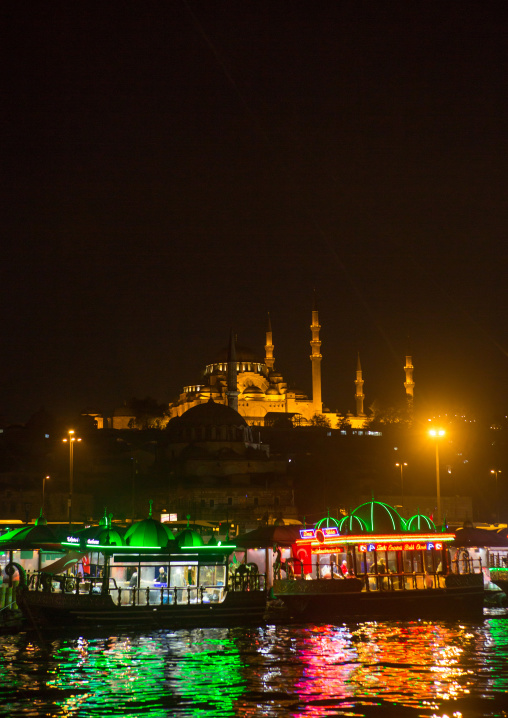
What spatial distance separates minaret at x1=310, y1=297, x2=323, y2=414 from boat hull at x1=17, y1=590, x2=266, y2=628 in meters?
82.1

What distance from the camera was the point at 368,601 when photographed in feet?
98.0

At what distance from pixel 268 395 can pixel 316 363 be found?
893 centimetres

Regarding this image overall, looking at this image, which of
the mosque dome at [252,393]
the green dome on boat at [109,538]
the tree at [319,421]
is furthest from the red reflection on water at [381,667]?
the mosque dome at [252,393]

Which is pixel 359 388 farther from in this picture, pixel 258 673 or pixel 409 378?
pixel 258 673

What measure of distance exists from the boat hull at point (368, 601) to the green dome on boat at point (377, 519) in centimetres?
227

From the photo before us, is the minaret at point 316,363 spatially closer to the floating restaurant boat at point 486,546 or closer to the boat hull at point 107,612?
the floating restaurant boat at point 486,546

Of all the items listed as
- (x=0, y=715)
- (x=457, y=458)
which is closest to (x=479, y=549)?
(x=0, y=715)

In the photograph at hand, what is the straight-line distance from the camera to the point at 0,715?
15352 mm

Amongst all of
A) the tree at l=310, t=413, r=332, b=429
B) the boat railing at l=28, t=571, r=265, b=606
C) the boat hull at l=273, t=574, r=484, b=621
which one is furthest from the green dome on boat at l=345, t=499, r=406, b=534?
the tree at l=310, t=413, r=332, b=429

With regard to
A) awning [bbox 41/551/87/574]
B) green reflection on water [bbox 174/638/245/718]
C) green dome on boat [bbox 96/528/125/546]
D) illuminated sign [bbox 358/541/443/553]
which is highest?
green dome on boat [bbox 96/528/125/546]

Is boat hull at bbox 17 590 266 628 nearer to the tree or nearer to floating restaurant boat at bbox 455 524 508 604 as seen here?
floating restaurant boat at bbox 455 524 508 604

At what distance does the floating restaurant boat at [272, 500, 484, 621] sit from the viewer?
29.5 m

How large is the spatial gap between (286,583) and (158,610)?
4.95 meters

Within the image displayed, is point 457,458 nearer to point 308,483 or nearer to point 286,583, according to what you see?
point 308,483
